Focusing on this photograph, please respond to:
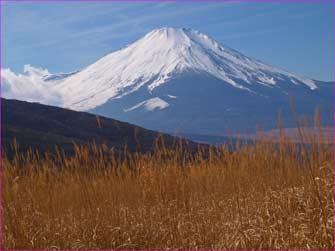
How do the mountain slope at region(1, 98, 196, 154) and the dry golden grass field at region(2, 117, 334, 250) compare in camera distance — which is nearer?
the dry golden grass field at region(2, 117, 334, 250)

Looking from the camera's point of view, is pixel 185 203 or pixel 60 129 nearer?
pixel 185 203

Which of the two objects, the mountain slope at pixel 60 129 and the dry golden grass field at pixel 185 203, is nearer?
the dry golden grass field at pixel 185 203

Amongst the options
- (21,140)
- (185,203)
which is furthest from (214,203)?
(21,140)

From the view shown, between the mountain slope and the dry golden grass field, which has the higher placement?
the mountain slope

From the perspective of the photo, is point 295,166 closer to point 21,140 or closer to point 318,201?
point 318,201

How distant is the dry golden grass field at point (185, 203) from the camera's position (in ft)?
16.7

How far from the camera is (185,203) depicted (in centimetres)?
595

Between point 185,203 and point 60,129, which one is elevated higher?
point 60,129

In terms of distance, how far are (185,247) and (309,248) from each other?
122 centimetres

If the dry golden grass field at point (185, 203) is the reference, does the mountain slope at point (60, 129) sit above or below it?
above

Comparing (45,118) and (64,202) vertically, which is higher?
(45,118)

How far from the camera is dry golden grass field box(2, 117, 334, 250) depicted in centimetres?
510

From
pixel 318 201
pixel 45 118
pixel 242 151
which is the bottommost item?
pixel 318 201

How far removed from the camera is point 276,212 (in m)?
5.39
